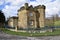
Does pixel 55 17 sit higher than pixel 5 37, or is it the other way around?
pixel 55 17

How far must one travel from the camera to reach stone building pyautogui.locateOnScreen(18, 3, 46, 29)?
5.04m

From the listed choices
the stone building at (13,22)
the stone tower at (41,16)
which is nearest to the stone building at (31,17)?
the stone tower at (41,16)

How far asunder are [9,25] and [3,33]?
0.32 metres

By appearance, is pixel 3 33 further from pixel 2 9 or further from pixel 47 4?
pixel 47 4

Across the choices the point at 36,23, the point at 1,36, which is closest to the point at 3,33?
the point at 1,36

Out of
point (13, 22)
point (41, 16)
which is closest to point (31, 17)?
point (41, 16)

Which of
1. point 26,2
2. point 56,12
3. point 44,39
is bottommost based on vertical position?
point 44,39

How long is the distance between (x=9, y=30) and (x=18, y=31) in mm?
290

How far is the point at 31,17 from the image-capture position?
5.11 m

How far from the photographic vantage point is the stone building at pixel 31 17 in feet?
16.5

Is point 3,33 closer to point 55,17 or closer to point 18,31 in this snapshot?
point 18,31

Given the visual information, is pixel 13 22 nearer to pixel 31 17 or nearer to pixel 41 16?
pixel 31 17

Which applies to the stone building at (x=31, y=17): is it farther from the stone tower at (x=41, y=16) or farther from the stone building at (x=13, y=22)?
the stone building at (x=13, y=22)

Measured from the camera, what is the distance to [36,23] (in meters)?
5.06
